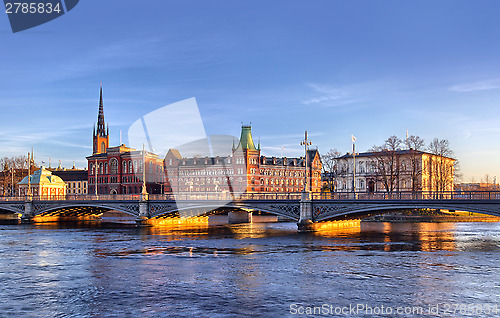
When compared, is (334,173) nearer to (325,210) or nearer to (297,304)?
(325,210)

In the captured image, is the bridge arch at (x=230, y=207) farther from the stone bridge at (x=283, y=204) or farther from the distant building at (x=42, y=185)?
the distant building at (x=42, y=185)

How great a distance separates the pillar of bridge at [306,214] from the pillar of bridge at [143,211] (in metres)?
24.0

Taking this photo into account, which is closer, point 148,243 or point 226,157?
point 148,243

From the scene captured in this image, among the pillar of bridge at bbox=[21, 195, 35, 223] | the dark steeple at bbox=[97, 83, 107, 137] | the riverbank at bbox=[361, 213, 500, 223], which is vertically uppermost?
the dark steeple at bbox=[97, 83, 107, 137]

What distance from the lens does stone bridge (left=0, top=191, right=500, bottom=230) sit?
156ft

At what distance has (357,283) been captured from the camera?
86.3ft

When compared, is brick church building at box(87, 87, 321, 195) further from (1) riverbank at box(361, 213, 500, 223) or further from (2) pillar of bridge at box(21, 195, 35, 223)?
(2) pillar of bridge at box(21, 195, 35, 223)

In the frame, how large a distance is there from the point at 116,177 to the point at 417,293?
138 metres

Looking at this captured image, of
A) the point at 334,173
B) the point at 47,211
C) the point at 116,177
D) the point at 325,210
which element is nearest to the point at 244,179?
the point at 334,173

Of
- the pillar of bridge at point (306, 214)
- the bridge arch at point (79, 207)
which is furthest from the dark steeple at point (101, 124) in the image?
the pillar of bridge at point (306, 214)

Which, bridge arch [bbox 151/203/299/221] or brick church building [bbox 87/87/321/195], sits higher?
brick church building [bbox 87/87/321/195]

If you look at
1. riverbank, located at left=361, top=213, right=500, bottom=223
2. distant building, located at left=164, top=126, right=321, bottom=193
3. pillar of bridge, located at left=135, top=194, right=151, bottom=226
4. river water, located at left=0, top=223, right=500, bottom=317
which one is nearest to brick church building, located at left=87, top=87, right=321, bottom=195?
distant building, located at left=164, top=126, right=321, bottom=193

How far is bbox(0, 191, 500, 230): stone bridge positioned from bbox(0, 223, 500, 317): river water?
4.57m

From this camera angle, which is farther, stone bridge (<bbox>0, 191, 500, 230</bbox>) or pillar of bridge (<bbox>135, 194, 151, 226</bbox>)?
pillar of bridge (<bbox>135, 194, 151, 226</bbox>)
